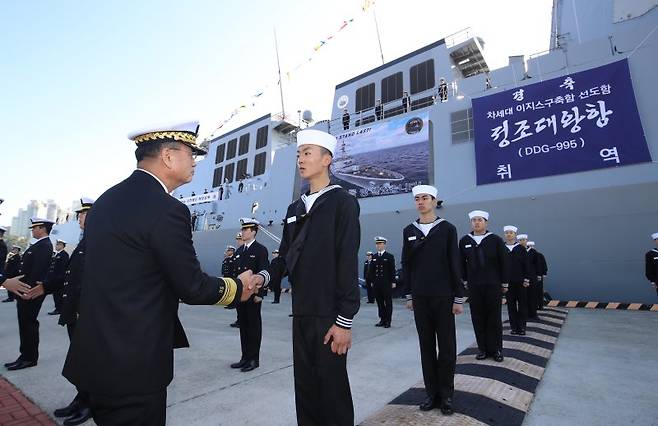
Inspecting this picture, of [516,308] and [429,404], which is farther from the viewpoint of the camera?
[516,308]

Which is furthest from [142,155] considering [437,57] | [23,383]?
[437,57]

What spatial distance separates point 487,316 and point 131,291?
418cm

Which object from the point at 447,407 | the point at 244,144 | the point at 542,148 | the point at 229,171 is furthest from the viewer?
the point at 229,171

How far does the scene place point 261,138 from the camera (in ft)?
62.8

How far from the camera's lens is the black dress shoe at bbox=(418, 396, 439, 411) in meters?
2.66

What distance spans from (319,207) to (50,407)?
295 centimetres

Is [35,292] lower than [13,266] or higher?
lower

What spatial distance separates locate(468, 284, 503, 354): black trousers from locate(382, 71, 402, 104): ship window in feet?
37.7

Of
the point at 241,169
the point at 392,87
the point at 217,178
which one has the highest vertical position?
the point at 392,87

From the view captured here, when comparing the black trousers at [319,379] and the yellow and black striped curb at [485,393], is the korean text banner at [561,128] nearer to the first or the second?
the yellow and black striped curb at [485,393]

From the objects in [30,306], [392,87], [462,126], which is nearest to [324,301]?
[30,306]

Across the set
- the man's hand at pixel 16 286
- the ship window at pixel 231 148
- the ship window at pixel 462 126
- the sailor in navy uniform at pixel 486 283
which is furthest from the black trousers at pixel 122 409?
the ship window at pixel 231 148

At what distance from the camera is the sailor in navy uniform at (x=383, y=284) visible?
22.7 ft

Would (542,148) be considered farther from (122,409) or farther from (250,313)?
(122,409)
